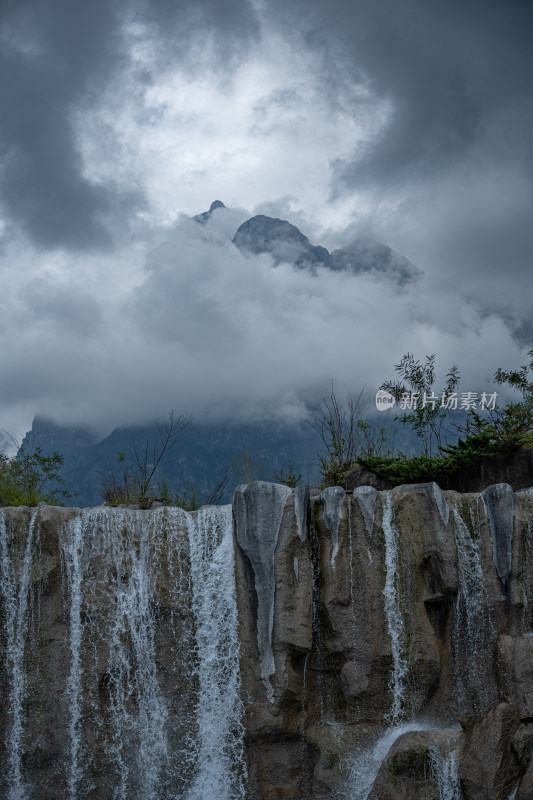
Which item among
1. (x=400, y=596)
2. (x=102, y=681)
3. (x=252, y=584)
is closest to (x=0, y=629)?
(x=102, y=681)

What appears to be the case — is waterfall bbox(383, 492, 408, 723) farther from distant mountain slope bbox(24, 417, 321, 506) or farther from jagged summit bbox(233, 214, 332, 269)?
jagged summit bbox(233, 214, 332, 269)

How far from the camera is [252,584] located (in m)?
10.5

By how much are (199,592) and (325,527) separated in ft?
7.07

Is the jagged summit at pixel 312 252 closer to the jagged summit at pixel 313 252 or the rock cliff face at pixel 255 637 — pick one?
the jagged summit at pixel 313 252

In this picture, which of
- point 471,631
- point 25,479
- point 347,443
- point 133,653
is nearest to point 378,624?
point 471,631

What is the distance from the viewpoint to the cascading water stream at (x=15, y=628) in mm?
10016

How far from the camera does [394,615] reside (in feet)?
33.9

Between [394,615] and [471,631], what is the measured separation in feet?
3.98

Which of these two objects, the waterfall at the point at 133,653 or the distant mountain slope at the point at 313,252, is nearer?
the waterfall at the point at 133,653
